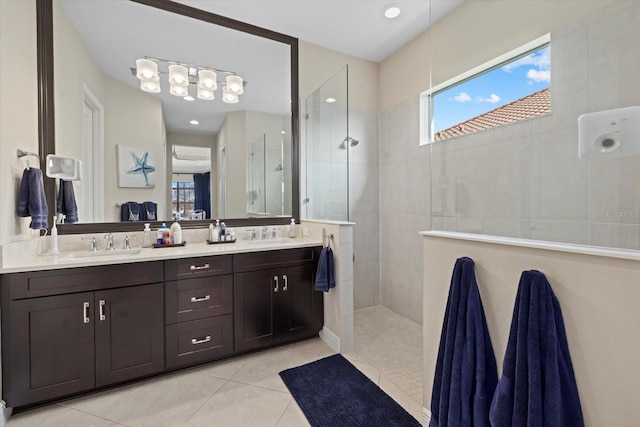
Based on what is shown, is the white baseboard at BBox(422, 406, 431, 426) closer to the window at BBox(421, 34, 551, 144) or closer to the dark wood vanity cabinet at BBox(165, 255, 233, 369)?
the dark wood vanity cabinet at BBox(165, 255, 233, 369)

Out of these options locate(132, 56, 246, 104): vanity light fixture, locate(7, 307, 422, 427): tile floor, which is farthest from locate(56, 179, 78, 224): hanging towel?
locate(7, 307, 422, 427): tile floor

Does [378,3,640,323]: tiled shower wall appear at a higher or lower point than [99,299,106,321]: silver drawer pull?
higher

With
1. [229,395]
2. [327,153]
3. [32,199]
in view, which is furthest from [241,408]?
[327,153]

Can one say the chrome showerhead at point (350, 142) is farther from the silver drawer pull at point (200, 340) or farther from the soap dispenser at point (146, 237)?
the silver drawer pull at point (200, 340)

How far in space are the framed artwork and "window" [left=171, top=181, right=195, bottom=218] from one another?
0.17 metres

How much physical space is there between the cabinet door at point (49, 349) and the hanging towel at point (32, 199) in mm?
496

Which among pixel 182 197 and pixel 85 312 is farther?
pixel 182 197

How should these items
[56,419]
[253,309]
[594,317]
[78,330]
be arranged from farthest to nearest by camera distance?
[253,309], [78,330], [56,419], [594,317]

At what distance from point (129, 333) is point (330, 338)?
1.48 m

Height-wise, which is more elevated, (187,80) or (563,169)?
(187,80)

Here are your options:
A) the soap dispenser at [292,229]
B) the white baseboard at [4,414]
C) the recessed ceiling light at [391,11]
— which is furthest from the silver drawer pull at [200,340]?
A: the recessed ceiling light at [391,11]

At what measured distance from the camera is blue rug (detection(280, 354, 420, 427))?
162 centimetres

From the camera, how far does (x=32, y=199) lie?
1.79m

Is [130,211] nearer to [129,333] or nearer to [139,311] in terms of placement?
[139,311]
